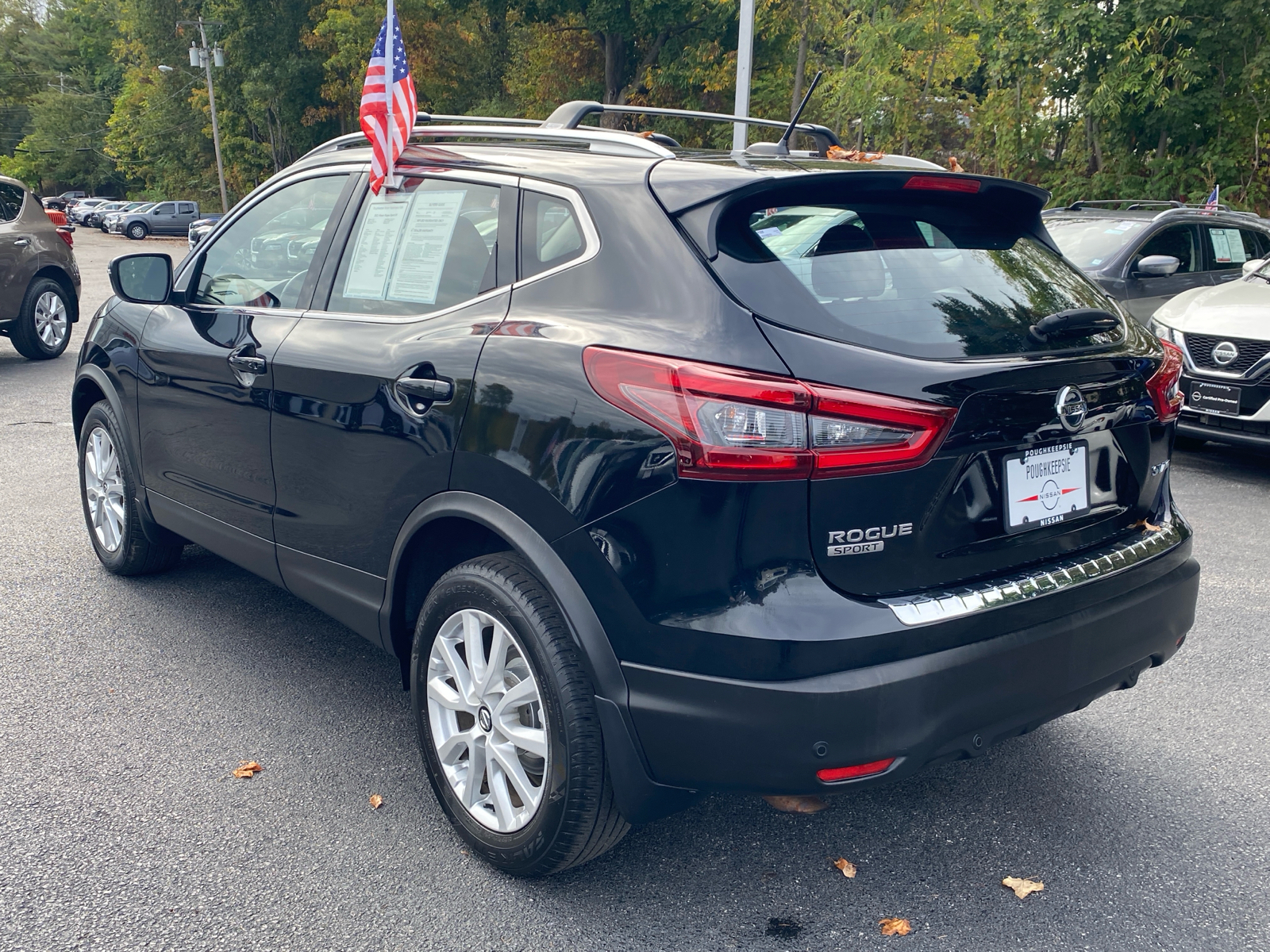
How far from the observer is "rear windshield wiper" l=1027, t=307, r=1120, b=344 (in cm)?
255

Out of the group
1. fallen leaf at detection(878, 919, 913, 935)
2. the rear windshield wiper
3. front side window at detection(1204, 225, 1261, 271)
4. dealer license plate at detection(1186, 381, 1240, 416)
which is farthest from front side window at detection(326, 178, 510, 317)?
front side window at detection(1204, 225, 1261, 271)

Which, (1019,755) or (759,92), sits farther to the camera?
(759,92)

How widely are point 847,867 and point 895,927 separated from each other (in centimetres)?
25

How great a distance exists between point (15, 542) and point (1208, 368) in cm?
695

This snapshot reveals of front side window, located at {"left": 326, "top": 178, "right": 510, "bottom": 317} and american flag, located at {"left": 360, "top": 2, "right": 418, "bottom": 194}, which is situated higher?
american flag, located at {"left": 360, "top": 2, "right": 418, "bottom": 194}

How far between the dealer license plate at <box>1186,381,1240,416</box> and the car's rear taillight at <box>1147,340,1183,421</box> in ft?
14.4

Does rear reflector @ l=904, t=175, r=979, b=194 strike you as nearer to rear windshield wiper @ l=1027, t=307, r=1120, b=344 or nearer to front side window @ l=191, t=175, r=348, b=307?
rear windshield wiper @ l=1027, t=307, r=1120, b=344

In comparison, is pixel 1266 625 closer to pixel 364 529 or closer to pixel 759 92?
pixel 364 529

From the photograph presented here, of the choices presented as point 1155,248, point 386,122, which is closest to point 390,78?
point 386,122

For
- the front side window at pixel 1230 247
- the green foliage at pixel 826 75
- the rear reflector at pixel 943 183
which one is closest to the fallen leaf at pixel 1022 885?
the rear reflector at pixel 943 183

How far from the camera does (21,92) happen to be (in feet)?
298

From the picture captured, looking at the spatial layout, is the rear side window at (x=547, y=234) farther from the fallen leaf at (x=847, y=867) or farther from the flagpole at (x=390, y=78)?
the fallen leaf at (x=847, y=867)

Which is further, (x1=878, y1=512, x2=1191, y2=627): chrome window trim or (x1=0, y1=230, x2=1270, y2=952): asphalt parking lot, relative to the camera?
(x1=0, y1=230, x2=1270, y2=952): asphalt parking lot

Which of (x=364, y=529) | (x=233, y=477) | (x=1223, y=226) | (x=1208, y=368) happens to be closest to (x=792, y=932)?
(x=364, y=529)
